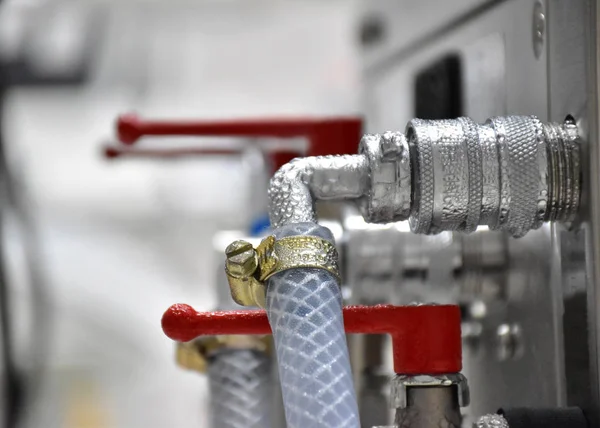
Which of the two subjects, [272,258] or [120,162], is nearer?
[272,258]

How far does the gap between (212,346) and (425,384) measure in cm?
13

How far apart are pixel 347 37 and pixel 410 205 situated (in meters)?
0.79

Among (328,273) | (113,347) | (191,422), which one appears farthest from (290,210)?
(113,347)

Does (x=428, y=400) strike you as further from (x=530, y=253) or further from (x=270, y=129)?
(x=270, y=129)

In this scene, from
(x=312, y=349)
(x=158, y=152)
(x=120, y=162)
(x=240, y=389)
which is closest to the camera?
(x=312, y=349)

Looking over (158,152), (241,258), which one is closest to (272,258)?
(241,258)

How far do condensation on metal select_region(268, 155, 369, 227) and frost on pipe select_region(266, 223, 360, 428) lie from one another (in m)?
0.03

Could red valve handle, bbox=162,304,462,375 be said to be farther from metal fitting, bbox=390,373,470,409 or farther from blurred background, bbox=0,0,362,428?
blurred background, bbox=0,0,362,428

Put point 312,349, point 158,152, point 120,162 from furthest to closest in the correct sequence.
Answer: point 120,162 < point 158,152 < point 312,349

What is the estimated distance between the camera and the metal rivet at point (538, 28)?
0.29 m

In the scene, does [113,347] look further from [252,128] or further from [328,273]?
[328,273]

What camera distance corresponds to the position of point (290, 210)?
256 millimetres

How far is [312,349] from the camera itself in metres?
0.23

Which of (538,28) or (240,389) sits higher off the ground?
(538,28)
